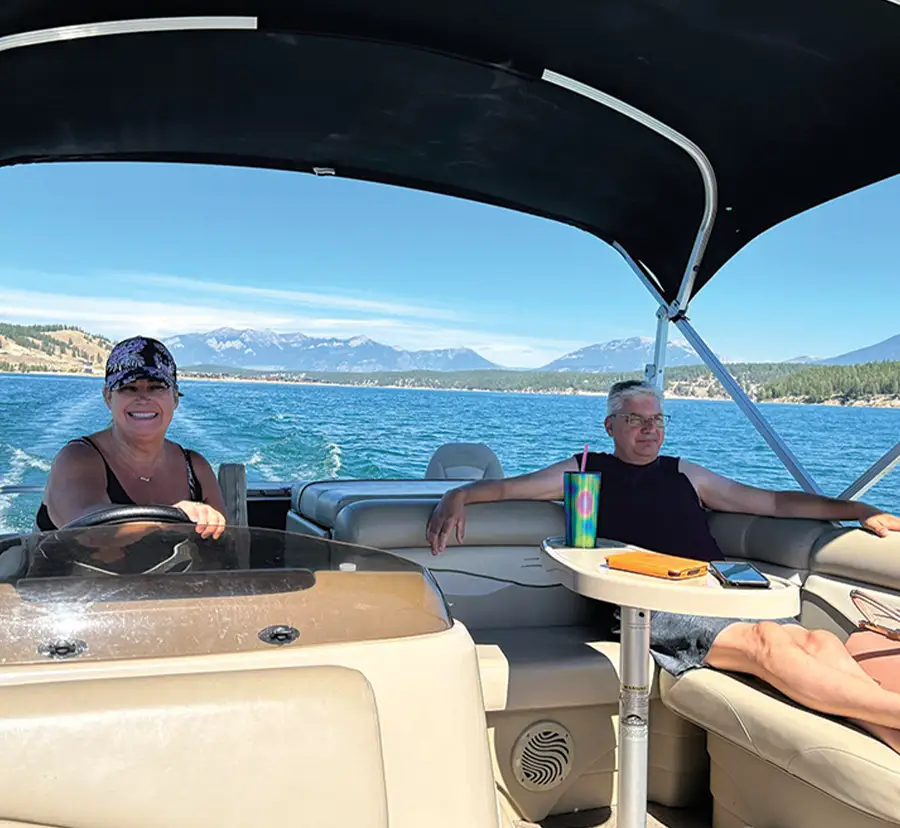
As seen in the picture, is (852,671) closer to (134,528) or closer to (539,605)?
(539,605)

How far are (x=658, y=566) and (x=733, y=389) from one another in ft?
5.91

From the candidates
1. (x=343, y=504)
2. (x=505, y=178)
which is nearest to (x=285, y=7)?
(x=505, y=178)

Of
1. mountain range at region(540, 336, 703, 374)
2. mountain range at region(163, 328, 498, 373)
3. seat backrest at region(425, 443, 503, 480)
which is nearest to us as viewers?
seat backrest at region(425, 443, 503, 480)

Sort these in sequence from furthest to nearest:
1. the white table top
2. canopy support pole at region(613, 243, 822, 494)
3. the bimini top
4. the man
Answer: canopy support pole at region(613, 243, 822, 494)
the bimini top
the man
the white table top

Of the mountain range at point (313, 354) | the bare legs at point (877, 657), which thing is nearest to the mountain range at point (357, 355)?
the mountain range at point (313, 354)

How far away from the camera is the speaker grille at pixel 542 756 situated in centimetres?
211

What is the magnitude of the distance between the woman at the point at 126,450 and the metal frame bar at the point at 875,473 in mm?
2126

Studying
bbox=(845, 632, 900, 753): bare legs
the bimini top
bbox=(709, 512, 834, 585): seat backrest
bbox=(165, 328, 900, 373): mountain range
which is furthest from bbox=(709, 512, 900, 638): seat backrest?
bbox=(165, 328, 900, 373): mountain range

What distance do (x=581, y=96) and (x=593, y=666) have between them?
5.47 feet

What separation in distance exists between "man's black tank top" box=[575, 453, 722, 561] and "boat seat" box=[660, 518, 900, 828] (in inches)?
13.2

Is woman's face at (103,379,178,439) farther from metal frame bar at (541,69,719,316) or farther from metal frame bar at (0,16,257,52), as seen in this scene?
metal frame bar at (541,69,719,316)

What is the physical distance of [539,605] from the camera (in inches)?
103

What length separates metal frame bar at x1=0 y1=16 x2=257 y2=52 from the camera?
82.3 inches

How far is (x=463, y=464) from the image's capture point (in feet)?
11.6
